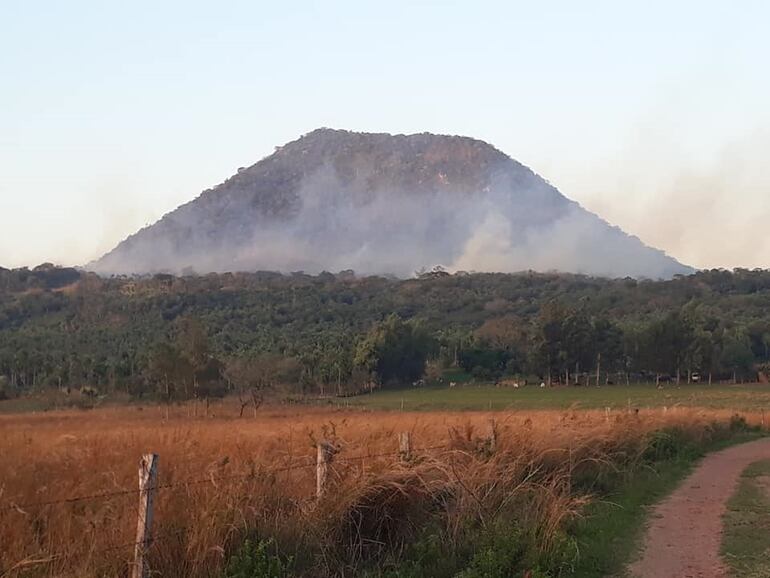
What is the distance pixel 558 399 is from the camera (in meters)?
67.3

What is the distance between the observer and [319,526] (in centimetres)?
862

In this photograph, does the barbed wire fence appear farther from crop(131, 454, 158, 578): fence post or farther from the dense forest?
the dense forest

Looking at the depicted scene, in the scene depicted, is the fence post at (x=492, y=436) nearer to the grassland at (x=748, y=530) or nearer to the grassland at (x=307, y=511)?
the grassland at (x=307, y=511)

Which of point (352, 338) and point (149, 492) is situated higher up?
point (149, 492)

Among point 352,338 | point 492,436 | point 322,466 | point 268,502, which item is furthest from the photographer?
point 352,338

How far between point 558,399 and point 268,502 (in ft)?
199

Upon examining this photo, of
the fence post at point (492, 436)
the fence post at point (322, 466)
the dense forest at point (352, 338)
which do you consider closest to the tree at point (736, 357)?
the dense forest at point (352, 338)

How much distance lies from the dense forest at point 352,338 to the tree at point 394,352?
0.17 meters

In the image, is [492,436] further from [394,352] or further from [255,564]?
[394,352]

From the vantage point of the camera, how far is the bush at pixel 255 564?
7395 mm

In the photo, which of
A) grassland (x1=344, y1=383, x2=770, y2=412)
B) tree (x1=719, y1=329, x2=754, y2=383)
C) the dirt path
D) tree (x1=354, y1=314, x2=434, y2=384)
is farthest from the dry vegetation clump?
tree (x1=719, y1=329, x2=754, y2=383)

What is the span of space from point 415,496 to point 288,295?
174 meters

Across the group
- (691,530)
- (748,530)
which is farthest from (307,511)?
(748,530)

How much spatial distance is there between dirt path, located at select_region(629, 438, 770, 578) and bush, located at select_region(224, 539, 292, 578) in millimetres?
4240
